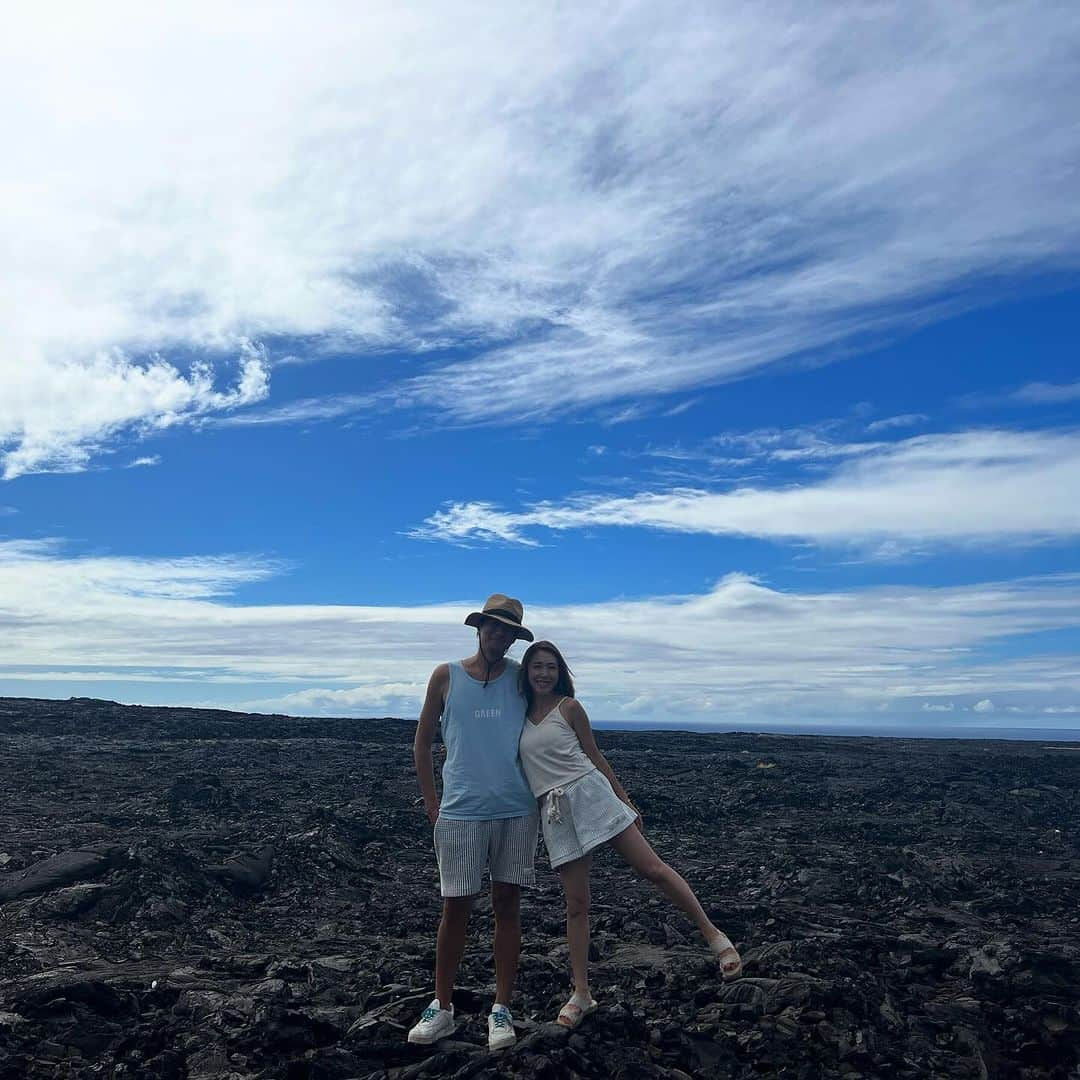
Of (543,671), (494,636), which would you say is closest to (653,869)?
(543,671)

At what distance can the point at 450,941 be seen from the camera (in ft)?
20.0

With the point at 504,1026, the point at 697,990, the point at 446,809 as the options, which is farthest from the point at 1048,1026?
the point at 446,809

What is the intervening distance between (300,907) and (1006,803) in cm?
1724

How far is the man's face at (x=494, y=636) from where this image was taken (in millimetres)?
6098

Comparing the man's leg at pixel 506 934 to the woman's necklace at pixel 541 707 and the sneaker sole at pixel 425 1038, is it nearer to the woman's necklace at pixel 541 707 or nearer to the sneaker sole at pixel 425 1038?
the sneaker sole at pixel 425 1038

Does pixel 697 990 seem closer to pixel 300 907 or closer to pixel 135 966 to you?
pixel 135 966

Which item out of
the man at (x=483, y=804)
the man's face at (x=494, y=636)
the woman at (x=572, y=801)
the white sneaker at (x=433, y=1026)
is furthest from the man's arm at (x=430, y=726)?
the white sneaker at (x=433, y=1026)

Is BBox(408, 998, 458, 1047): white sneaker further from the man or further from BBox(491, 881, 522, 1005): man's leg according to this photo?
BBox(491, 881, 522, 1005): man's leg

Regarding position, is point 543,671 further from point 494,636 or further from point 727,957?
point 727,957

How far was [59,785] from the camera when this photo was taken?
18375 millimetres

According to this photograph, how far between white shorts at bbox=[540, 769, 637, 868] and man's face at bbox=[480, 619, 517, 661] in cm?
94

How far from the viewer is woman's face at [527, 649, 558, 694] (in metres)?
6.15

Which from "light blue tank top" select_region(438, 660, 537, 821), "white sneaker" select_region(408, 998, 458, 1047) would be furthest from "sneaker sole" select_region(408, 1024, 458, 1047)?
"light blue tank top" select_region(438, 660, 537, 821)

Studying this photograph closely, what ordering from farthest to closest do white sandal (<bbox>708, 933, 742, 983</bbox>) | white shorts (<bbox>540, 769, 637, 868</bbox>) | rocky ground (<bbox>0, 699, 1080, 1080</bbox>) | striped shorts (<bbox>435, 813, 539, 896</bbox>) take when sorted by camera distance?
white sandal (<bbox>708, 933, 742, 983</bbox>) → rocky ground (<bbox>0, 699, 1080, 1080</bbox>) → white shorts (<bbox>540, 769, 637, 868</bbox>) → striped shorts (<bbox>435, 813, 539, 896</bbox>)
